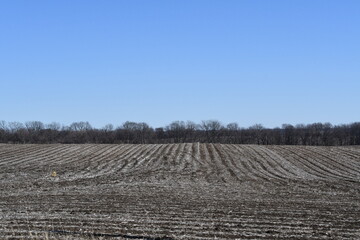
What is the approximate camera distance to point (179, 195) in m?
27.7

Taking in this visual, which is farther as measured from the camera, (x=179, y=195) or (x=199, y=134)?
(x=199, y=134)

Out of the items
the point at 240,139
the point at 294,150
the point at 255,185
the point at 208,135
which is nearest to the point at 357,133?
the point at 240,139

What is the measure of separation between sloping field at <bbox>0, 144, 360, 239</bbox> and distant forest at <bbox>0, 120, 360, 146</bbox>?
76788mm

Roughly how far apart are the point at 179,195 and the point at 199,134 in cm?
12143

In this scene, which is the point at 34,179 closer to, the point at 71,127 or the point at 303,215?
the point at 303,215

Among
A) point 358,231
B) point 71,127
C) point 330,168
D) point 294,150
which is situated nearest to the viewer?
point 358,231

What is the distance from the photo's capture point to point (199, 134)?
14900 centimetres

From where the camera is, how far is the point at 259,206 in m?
22.0

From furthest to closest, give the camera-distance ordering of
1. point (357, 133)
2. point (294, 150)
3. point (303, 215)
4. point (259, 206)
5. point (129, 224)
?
point (357, 133) < point (294, 150) < point (259, 206) < point (303, 215) < point (129, 224)

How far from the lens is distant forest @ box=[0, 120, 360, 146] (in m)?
137

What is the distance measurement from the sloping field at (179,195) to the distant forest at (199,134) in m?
76.8

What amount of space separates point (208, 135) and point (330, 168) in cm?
9895

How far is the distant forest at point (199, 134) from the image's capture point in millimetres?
137375

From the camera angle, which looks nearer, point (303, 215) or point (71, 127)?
point (303, 215)
